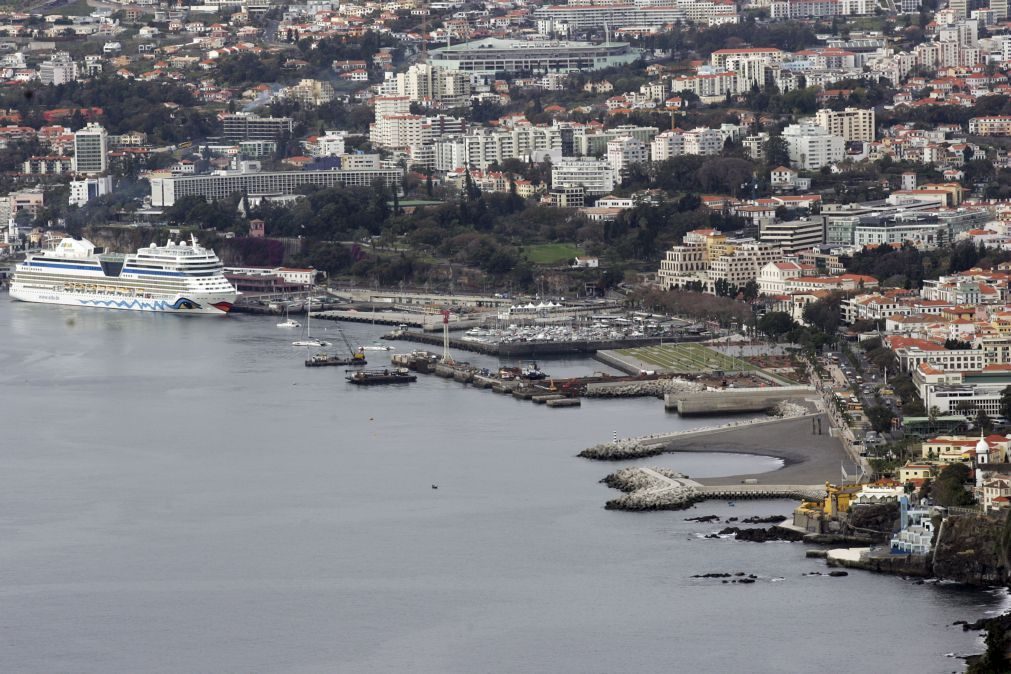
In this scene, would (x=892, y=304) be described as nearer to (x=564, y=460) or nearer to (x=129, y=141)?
(x=564, y=460)

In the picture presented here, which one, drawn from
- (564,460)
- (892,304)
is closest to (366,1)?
(892,304)

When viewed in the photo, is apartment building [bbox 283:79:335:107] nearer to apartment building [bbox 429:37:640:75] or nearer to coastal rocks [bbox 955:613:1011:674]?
apartment building [bbox 429:37:640:75]

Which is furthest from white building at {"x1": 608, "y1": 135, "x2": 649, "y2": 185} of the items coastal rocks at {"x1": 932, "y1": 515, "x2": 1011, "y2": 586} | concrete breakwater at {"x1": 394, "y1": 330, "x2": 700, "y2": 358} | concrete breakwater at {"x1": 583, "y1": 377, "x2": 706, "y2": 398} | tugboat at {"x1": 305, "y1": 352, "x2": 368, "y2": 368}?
coastal rocks at {"x1": 932, "y1": 515, "x2": 1011, "y2": 586}

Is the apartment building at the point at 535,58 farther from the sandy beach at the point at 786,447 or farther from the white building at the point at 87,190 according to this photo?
the sandy beach at the point at 786,447

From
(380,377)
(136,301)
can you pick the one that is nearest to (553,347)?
(380,377)

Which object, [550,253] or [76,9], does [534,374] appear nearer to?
[550,253]

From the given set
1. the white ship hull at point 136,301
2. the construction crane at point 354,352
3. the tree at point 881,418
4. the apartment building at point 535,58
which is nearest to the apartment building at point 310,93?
the apartment building at point 535,58

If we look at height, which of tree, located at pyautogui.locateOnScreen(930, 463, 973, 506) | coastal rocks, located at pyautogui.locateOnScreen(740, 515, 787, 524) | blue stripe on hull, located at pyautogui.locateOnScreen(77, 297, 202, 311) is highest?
tree, located at pyautogui.locateOnScreen(930, 463, 973, 506)

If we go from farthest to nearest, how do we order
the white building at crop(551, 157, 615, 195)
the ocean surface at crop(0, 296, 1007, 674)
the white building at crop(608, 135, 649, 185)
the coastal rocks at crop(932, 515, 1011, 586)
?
the white building at crop(608, 135, 649, 185) → the white building at crop(551, 157, 615, 195) → the coastal rocks at crop(932, 515, 1011, 586) → the ocean surface at crop(0, 296, 1007, 674)
